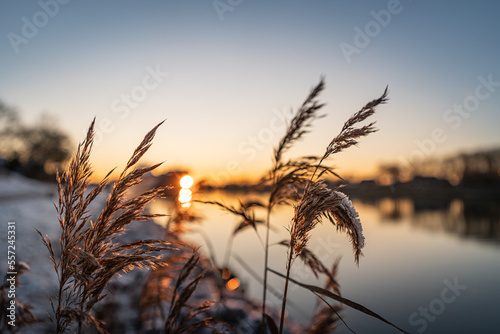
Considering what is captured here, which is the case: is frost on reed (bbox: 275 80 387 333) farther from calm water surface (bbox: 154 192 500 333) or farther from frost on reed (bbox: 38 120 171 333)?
calm water surface (bbox: 154 192 500 333)

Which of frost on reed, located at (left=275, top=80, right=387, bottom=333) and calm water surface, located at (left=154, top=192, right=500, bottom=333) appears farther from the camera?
calm water surface, located at (left=154, top=192, right=500, bottom=333)

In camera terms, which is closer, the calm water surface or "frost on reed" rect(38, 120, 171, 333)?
"frost on reed" rect(38, 120, 171, 333)

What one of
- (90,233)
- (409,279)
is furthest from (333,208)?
(409,279)

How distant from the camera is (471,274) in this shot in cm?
1678

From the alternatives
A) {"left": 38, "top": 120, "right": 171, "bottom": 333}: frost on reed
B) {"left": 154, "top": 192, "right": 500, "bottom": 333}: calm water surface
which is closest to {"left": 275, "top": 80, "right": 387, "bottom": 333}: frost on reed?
{"left": 38, "top": 120, "right": 171, "bottom": 333}: frost on reed

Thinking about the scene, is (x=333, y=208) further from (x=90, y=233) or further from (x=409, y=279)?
(x=409, y=279)

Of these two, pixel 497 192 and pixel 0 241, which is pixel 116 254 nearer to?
pixel 0 241

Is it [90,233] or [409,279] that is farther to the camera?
[409,279]

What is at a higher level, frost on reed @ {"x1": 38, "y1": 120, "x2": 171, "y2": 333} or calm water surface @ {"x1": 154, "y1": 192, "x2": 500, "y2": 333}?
frost on reed @ {"x1": 38, "y1": 120, "x2": 171, "y2": 333}

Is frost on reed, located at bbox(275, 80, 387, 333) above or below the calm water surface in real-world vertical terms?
above

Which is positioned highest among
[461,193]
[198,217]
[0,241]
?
[461,193]

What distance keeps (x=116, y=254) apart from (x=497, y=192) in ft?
311

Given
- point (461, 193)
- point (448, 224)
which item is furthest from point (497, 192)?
point (448, 224)

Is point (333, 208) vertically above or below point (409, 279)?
above
